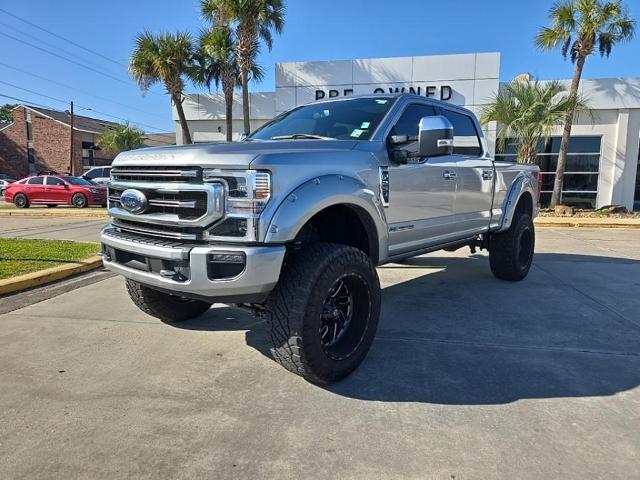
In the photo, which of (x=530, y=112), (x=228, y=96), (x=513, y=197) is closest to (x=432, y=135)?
(x=513, y=197)

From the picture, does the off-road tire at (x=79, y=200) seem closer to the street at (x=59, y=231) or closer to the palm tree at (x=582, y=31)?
the street at (x=59, y=231)

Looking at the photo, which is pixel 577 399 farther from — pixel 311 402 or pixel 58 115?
pixel 58 115

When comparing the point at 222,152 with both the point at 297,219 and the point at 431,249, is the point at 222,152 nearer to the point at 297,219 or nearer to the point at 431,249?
the point at 297,219

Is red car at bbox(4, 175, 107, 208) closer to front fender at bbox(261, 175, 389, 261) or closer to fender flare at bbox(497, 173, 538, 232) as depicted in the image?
fender flare at bbox(497, 173, 538, 232)

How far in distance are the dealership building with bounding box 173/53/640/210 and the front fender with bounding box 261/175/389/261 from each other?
49.5ft

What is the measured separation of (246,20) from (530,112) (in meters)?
10.6

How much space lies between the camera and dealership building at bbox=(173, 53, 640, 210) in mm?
17781

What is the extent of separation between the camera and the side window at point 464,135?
5.16 metres

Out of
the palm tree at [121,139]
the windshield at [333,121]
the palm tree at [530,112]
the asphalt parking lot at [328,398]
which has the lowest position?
the asphalt parking lot at [328,398]

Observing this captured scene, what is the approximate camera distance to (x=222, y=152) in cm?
287

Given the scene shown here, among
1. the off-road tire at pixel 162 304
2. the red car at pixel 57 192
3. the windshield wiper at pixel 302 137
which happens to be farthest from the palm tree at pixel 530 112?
the red car at pixel 57 192

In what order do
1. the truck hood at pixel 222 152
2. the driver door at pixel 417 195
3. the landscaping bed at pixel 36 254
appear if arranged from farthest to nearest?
the landscaping bed at pixel 36 254 → the driver door at pixel 417 195 → the truck hood at pixel 222 152

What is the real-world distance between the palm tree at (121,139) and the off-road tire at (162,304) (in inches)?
1752

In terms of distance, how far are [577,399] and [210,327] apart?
298cm
